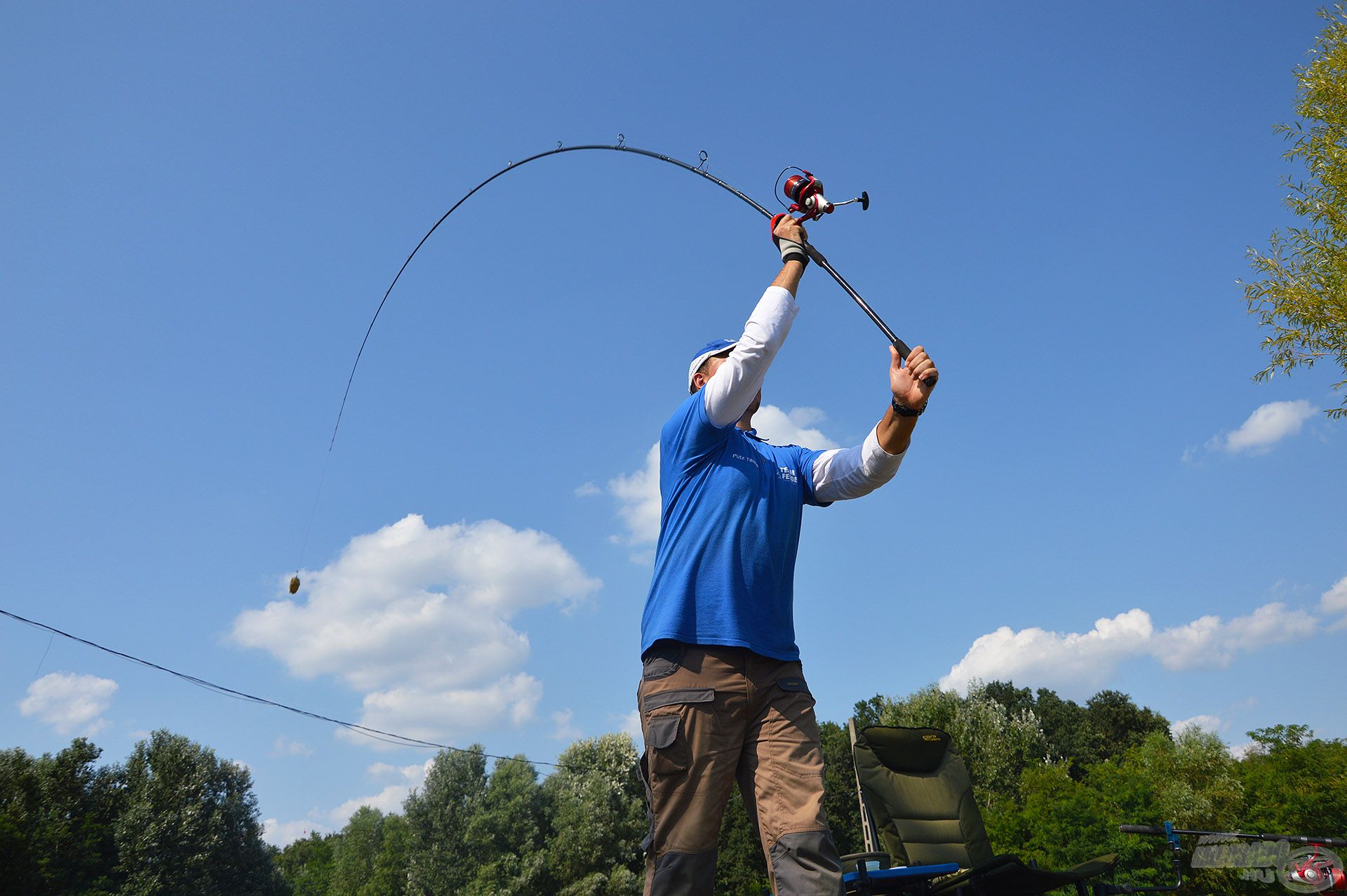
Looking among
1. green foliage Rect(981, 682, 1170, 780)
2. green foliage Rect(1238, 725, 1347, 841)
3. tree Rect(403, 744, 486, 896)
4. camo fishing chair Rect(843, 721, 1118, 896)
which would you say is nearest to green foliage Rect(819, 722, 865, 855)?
green foliage Rect(981, 682, 1170, 780)

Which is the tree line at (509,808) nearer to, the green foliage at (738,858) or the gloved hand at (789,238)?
the green foliage at (738,858)

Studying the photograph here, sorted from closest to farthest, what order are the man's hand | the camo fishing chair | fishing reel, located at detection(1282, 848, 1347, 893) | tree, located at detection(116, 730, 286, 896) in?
the man's hand
fishing reel, located at detection(1282, 848, 1347, 893)
the camo fishing chair
tree, located at detection(116, 730, 286, 896)

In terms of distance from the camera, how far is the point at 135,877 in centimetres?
3020

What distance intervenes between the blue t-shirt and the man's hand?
17.6 inches

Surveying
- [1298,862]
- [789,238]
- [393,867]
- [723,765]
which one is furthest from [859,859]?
[393,867]

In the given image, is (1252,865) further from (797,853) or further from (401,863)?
(401,863)

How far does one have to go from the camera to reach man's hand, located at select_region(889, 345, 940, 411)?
2758 mm

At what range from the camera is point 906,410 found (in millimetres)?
2791

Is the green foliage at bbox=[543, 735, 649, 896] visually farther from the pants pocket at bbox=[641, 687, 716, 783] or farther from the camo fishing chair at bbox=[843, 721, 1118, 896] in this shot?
the pants pocket at bbox=[641, 687, 716, 783]

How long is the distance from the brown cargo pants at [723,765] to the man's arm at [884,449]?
2.46ft

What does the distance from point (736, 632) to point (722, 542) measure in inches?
11.6

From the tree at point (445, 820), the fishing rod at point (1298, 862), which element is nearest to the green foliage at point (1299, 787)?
the fishing rod at point (1298, 862)

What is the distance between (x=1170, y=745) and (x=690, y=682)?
30972mm

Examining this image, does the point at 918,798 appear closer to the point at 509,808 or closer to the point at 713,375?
the point at 713,375
